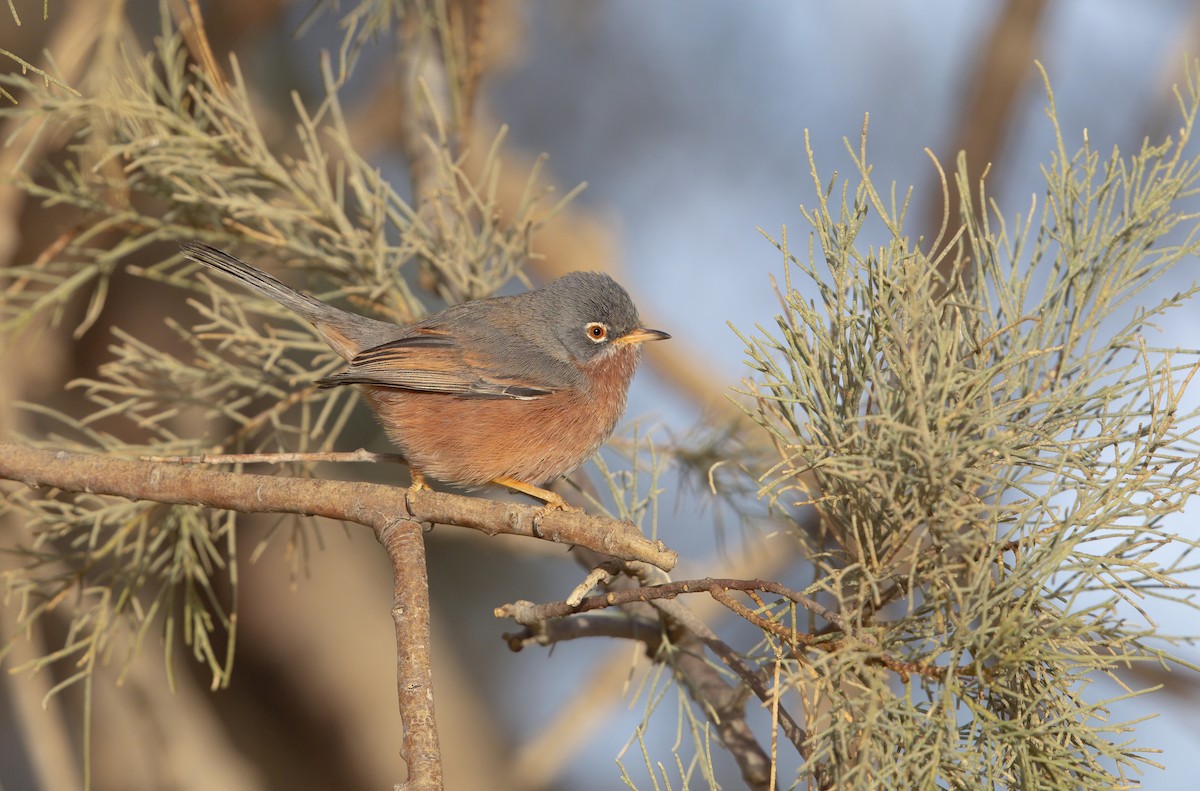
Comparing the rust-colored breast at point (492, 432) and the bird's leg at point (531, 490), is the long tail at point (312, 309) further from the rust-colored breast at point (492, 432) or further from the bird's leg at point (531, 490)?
the bird's leg at point (531, 490)

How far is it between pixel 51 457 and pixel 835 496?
171 centimetres

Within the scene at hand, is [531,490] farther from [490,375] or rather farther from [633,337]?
[633,337]

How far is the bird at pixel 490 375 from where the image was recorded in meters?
3.18

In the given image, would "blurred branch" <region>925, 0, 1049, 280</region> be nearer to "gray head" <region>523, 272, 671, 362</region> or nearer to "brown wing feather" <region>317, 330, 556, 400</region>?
"gray head" <region>523, 272, 671, 362</region>

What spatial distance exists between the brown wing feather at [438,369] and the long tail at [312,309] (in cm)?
→ 7

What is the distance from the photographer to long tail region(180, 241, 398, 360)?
9.95 feet

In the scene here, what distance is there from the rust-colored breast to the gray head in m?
0.31

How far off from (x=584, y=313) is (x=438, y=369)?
2.05ft

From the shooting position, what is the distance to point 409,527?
216 centimetres

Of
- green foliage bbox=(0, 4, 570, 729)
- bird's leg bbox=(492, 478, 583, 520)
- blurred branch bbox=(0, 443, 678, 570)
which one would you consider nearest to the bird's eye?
green foliage bbox=(0, 4, 570, 729)

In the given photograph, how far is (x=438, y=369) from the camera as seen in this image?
3.40 m

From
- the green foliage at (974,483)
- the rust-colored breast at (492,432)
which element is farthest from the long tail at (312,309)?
the green foliage at (974,483)

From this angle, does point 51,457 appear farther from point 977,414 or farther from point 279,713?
point 279,713

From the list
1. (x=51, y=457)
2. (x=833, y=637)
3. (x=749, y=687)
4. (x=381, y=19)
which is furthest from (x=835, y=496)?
(x=381, y=19)
